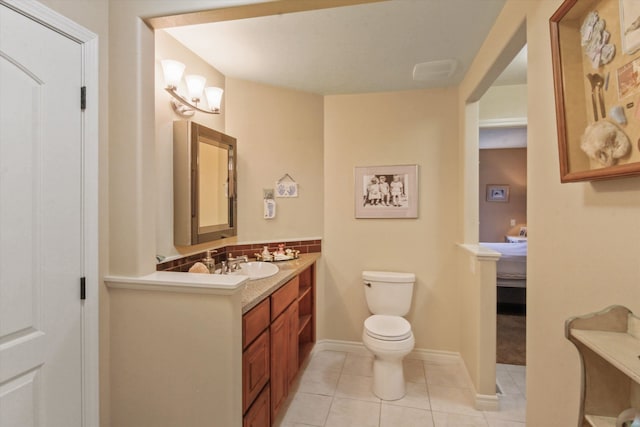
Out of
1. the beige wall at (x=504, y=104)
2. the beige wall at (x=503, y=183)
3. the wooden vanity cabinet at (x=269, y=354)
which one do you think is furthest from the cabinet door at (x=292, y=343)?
the beige wall at (x=503, y=183)

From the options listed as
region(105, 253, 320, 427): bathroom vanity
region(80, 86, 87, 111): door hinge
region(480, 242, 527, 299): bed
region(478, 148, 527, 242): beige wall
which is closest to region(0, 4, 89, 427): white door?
region(80, 86, 87, 111): door hinge

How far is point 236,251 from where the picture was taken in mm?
2482

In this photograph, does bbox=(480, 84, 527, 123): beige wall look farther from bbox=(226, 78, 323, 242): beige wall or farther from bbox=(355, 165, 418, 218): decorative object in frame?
bbox=(226, 78, 323, 242): beige wall

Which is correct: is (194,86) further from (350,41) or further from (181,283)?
(181,283)

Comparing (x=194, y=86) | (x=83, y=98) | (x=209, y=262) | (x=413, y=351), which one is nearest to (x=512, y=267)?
(x=413, y=351)

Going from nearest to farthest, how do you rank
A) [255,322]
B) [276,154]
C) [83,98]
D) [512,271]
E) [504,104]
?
[83,98] < [255,322] < [276,154] < [504,104] < [512,271]

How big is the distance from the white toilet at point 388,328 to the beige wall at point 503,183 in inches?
179

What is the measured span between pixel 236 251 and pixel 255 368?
1138 mm

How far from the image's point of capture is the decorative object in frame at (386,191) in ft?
8.75

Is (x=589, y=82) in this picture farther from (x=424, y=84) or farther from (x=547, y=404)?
(x=424, y=84)

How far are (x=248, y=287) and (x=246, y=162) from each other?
1249mm

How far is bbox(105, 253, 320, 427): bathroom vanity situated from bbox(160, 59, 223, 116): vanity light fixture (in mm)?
1070

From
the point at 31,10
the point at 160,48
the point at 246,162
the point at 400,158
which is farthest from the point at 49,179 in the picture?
the point at 400,158

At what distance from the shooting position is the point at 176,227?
6.15ft
